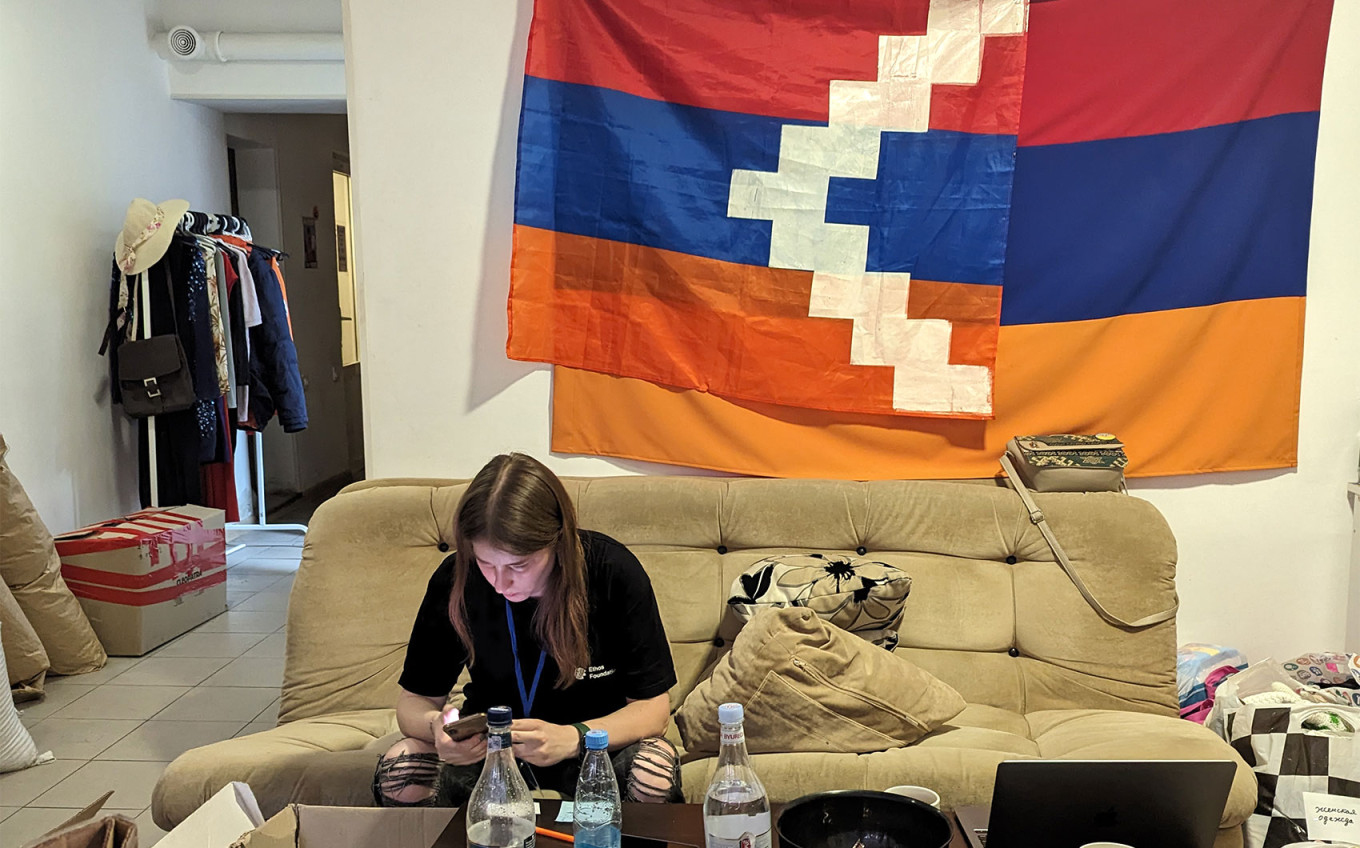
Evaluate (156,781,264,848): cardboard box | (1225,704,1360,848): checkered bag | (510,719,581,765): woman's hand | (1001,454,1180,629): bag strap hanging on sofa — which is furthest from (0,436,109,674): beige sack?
(1225,704,1360,848): checkered bag

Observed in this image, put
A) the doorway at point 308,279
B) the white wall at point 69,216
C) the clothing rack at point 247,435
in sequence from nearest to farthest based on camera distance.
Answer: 1. the white wall at point 69,216
2. the clothing rack at point 247,435
3. the doorway at point 308,279

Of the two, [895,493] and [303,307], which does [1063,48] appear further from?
[303,307]

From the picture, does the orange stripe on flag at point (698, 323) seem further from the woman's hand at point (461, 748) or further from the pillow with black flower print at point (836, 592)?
the woman's hand at point (461, 748)

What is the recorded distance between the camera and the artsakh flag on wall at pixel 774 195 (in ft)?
8.46

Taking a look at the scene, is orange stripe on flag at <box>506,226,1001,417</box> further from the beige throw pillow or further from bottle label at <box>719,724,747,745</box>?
bottle label at <box>719,724,747,745</box>

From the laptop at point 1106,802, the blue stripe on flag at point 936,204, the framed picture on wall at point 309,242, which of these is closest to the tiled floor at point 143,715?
the laptop at point 1106,802

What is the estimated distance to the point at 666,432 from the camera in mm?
2707

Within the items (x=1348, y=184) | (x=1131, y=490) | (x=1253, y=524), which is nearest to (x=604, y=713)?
(x=1131, y=490)

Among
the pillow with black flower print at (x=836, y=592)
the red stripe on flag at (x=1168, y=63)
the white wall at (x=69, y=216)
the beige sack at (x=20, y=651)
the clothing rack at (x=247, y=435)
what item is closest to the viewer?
the pillow with black flower print at (x=836, y=592)

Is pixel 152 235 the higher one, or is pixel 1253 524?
pixel 152 235

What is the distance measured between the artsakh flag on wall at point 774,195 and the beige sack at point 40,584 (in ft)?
6.78

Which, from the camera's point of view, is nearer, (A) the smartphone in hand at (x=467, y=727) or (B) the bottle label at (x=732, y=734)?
(B) the bottle label at (x=732, y=734)

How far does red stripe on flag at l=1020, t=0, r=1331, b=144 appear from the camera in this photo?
8.30ft

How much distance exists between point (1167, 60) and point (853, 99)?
0.73 metres
